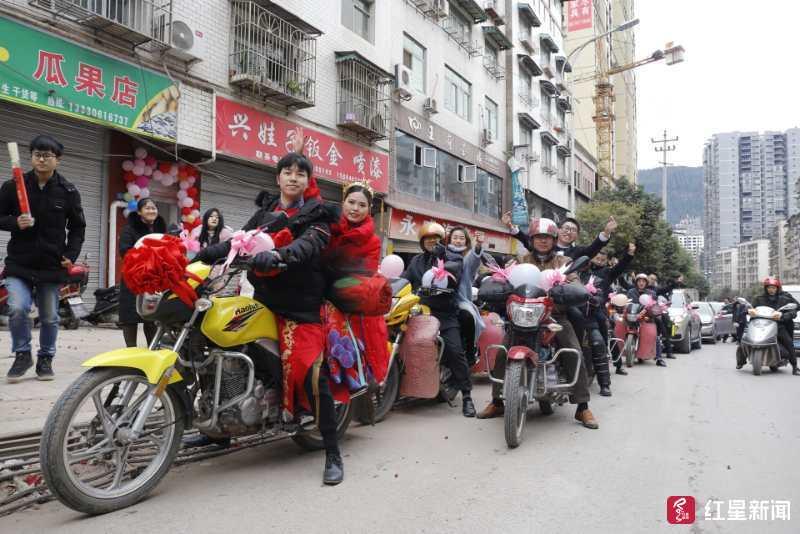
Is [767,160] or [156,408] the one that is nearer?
[156,408]

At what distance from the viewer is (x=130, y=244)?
5.63 m

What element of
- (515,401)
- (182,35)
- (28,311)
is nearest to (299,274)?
(515,401)

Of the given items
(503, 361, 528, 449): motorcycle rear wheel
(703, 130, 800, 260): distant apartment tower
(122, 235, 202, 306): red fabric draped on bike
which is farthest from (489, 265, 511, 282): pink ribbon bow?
(703, 130, 800, 260): distant apartment tower

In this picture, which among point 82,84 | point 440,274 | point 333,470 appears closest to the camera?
point 333,470

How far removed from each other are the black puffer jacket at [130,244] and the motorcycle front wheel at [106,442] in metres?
2.04

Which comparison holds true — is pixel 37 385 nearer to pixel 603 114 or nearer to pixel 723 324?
pixel 723 324

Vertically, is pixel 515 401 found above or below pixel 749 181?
below

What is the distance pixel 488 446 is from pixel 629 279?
8970 millimetres

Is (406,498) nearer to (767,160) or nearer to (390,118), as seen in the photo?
(390,118)

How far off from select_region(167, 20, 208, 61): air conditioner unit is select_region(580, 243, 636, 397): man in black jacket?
7.42 meters

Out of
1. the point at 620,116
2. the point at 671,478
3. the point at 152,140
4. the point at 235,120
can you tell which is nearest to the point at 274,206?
the point at 671,478

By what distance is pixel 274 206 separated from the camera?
12.5 ft

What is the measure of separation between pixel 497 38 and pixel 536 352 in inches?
848

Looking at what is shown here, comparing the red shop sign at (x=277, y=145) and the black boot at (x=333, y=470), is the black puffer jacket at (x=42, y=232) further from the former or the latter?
the red shop sign at (x=277, y=145)
